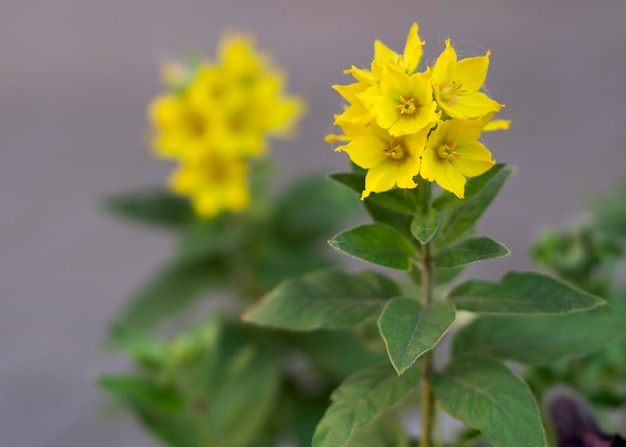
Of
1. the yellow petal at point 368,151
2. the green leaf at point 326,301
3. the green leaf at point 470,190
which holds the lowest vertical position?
the green leaf at point 326,301

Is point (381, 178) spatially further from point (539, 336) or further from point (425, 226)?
point (539, 336)

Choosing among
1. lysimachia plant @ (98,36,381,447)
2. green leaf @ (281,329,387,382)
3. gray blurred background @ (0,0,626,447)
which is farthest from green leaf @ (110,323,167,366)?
gray blurred background @ (0,0,626,447)

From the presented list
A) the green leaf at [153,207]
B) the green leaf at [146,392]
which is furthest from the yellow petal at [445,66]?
the green leaf at [153,207]

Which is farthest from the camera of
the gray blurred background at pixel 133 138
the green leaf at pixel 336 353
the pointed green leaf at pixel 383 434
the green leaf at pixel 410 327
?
the gray blurred background at pixel 133 138

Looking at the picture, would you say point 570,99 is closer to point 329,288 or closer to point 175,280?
point 175,280

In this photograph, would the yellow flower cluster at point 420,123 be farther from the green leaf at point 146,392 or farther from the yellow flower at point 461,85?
the green leaf at point 146,392

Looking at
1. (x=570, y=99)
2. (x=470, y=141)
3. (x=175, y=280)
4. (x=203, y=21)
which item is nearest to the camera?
(x=470, y=141)

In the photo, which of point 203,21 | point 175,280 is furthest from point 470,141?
point 203,21
